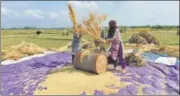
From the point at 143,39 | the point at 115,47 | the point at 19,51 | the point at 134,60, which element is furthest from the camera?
the point at 143,39

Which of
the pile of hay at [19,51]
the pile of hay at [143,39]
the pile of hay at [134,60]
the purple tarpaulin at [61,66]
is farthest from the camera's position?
the pile of hay at [143,39]

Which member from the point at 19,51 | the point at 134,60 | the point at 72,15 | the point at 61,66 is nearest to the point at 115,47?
the point at 134,60

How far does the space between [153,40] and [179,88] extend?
26.0ft

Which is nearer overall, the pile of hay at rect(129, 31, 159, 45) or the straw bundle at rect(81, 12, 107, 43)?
the straw bundle at rect(81, 12, 107, 43)

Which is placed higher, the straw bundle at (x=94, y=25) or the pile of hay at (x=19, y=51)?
the straw bundle at (x=94, y=25)

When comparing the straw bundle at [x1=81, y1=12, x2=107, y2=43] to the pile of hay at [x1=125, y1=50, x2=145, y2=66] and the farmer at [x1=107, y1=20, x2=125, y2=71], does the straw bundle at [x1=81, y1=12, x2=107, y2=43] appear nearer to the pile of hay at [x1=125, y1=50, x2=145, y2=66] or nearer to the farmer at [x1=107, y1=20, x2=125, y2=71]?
the farmer at [x1=107, y1=20, x2=125, y2=71]

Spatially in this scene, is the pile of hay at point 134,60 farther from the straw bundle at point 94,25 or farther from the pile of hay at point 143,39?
the pile of hay at point 143,39

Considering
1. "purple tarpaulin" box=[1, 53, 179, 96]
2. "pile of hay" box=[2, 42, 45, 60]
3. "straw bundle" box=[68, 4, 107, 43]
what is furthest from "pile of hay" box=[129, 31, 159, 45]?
"straw bundle" box=[68, 4, 107, 43]

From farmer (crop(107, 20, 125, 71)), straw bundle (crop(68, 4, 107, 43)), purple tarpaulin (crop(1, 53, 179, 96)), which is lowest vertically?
purple tarpaulin (crop(1, 53, 179, 96))

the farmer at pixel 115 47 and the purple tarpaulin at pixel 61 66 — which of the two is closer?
the purple tarpaulin at pixel 61 66

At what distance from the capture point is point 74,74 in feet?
21.0

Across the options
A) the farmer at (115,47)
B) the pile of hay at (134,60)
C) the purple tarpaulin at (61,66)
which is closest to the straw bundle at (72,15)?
the farmer at (115,47)

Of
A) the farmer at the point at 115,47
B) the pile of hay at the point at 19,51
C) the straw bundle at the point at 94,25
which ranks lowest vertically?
the pile of hay at the point at 19,51

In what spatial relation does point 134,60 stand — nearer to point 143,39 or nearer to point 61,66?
point 61,66
